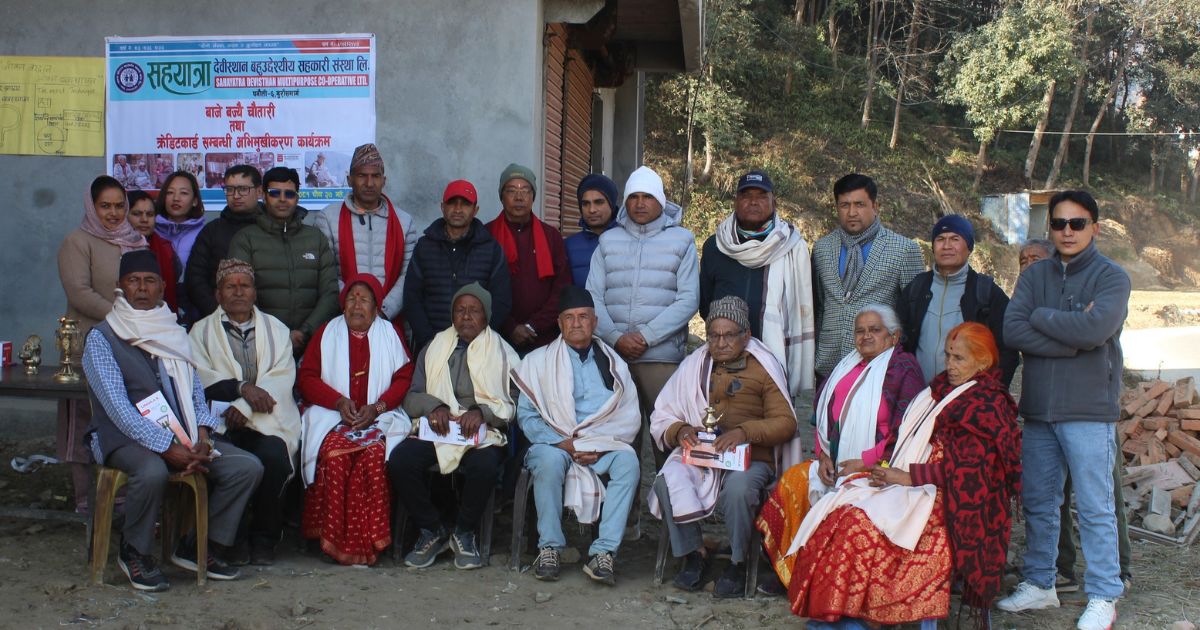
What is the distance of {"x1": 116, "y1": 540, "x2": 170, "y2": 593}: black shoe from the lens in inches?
165

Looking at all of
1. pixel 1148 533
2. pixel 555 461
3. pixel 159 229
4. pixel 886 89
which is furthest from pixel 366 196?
pixel 886 89

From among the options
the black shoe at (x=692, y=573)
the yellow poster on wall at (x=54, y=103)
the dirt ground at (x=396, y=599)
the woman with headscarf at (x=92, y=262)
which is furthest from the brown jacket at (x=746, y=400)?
the yellow poster on wall at (x=54, y=103)

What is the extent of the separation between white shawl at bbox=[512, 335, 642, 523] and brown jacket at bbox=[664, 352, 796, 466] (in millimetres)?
292

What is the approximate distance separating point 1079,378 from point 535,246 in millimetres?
2789

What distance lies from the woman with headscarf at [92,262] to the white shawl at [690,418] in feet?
9.45

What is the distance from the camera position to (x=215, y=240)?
514 cm

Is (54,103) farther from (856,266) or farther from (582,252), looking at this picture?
(856,266)

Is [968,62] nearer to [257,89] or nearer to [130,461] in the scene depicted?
[257,89]

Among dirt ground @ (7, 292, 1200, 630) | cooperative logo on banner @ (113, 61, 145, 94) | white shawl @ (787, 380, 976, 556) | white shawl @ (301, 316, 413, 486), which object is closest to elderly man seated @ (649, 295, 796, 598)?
dirt ground @ (7, 292, 1200, 630)

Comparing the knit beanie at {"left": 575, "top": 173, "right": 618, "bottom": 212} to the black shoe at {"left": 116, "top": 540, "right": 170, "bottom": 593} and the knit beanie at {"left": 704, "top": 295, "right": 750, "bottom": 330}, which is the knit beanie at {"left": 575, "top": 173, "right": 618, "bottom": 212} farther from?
the black shoe at {"left": 116, "top": 540, "right": 170, "bottom": 593}

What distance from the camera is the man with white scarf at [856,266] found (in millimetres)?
4699

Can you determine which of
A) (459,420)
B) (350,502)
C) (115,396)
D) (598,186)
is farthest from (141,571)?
(598,186)

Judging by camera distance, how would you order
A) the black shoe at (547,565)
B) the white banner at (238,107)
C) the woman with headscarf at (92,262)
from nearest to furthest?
the black shoe at (547,565) < the woman with headscarf at (92,262) < the white banner at (238,107)

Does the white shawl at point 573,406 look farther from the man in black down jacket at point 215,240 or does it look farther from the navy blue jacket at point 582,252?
the man in black down jacket at point 215,240
